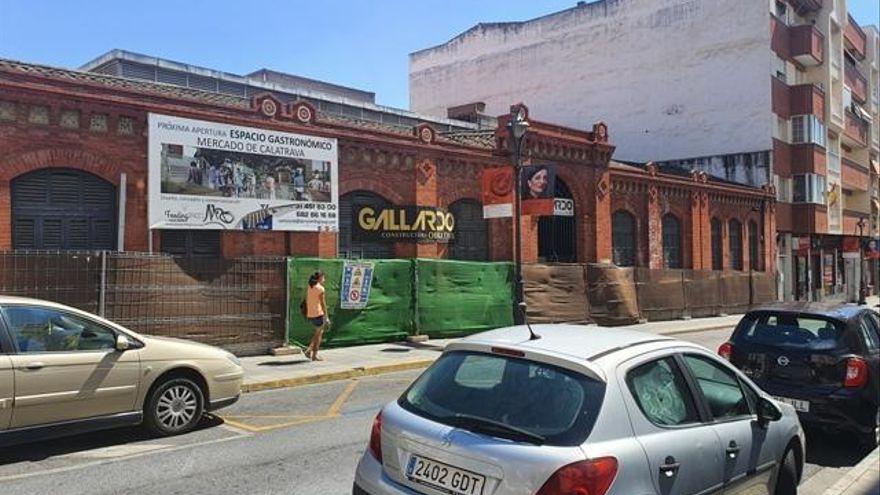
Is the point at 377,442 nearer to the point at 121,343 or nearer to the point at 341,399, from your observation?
the point at 121,343

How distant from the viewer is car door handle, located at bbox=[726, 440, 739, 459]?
14.1ft

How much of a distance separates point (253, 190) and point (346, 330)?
3.96 meters

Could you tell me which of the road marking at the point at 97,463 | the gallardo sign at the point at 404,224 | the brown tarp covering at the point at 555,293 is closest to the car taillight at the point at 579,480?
the road marking at the point at 97,463

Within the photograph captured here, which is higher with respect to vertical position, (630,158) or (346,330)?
(630,158)

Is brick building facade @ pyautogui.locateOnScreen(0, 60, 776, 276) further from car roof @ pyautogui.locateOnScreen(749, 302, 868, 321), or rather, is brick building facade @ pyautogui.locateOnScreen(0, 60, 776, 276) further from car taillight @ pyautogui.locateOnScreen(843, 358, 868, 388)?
car taillight @ pyautogui.locateOnScreen(843, 358, 868, 388)

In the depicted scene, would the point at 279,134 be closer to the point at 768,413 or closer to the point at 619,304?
the point at 619,304

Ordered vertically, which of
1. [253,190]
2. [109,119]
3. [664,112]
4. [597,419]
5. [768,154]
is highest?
[664,112]

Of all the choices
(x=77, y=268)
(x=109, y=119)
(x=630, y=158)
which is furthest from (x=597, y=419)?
(x=630, y=158)

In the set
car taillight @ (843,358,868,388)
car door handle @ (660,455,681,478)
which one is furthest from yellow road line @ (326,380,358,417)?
car door handle @ (660,455,681,478)

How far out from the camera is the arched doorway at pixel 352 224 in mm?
19406

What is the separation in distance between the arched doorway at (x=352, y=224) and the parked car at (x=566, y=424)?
15100 millimetres

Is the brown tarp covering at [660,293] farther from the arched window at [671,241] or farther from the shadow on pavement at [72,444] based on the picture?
the shadow on pavement at [72,444]

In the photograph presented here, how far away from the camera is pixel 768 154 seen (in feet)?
127

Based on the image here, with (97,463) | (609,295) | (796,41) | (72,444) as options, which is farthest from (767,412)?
(796,41)
